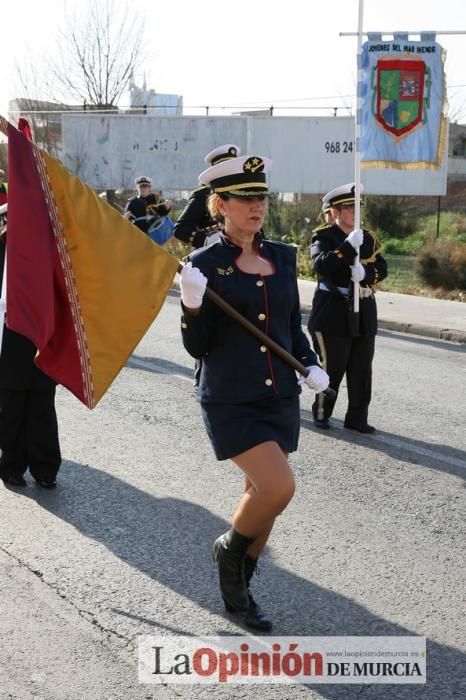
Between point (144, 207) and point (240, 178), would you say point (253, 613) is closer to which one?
point (240, 178)

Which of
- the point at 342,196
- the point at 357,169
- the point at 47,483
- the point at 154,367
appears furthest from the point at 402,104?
the point at 47,483

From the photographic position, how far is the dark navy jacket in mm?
4219

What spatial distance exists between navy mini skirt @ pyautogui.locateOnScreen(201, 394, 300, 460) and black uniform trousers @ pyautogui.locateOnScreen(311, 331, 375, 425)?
3.46 m

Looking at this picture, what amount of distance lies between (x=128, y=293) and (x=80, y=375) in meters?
0.40

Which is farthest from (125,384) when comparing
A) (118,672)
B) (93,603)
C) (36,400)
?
(118,672)

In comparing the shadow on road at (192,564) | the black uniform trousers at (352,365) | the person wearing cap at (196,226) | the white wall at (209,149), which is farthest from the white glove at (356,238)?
the white wall at (209,149)

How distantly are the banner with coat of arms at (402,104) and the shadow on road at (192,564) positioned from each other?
16.8ft

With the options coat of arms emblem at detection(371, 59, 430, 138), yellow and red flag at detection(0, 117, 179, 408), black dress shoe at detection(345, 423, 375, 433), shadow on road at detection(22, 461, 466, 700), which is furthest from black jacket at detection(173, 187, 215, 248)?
yellow and red flag at detection(0, 117, 179, 408)

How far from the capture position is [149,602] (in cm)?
456

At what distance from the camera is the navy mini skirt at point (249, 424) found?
4164 millimetres

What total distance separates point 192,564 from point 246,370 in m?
1.29

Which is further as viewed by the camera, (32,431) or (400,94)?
(400,94)

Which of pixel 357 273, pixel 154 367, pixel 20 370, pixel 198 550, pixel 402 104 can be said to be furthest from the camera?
pixel 154 367

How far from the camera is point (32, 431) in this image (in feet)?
20.5
